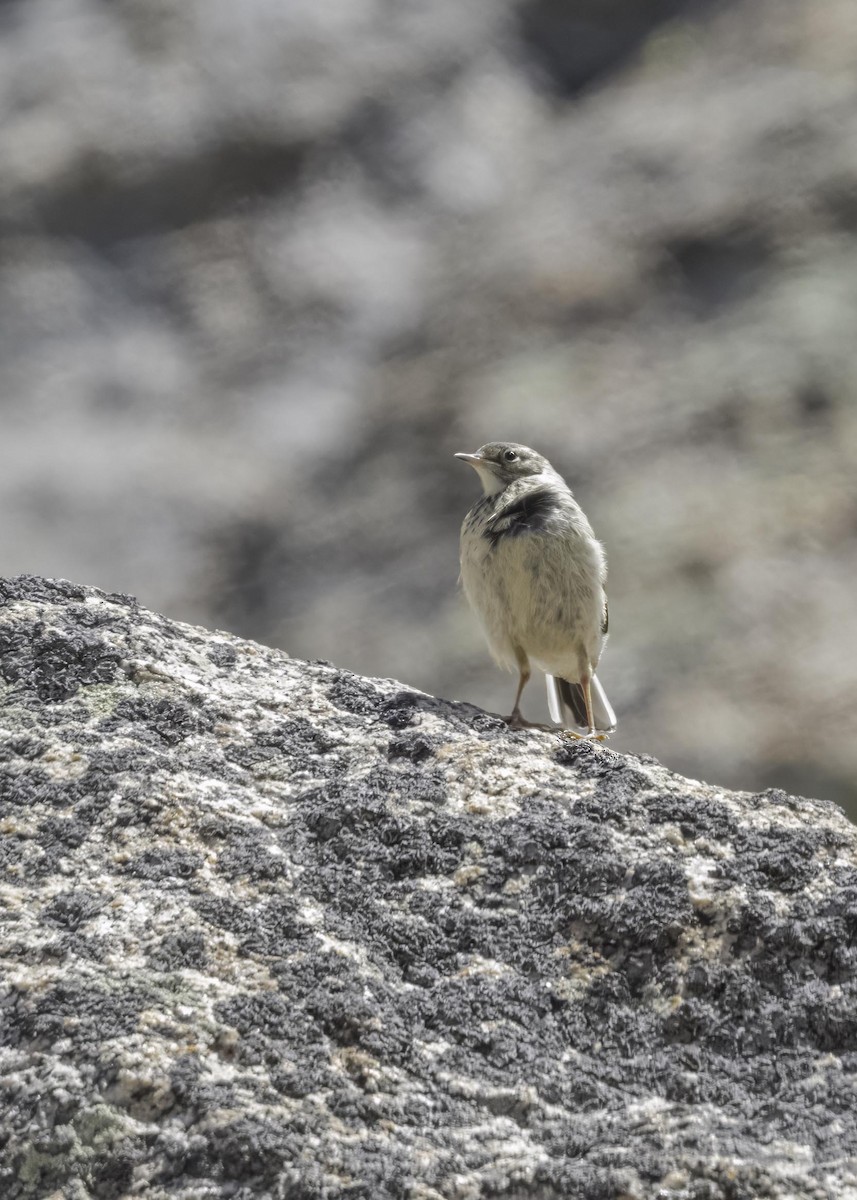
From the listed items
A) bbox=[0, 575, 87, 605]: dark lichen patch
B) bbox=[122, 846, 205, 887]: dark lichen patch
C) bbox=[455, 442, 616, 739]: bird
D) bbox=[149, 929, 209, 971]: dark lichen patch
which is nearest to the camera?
bbox=[149, 929, 209, 971]: dark lichen patch

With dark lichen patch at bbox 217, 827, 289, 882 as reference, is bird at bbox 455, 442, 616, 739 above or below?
above

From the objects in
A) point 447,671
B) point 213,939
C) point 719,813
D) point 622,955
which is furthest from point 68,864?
point 447,671

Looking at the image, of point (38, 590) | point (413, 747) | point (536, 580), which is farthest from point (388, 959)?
point (536, 580)

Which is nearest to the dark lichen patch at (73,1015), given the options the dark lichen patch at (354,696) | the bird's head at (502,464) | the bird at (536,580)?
the dark lichen patch at (354,696)

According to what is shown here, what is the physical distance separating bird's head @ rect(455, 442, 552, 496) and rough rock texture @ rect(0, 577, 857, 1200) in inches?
148

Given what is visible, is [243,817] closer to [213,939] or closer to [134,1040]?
[213,939]

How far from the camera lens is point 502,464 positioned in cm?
740

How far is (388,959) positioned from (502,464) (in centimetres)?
490

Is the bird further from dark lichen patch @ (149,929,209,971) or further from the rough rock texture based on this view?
dark lichen patch @ (149,929,209,971)

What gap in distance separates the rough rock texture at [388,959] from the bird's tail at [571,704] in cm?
381

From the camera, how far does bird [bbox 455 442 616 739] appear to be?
251 inches

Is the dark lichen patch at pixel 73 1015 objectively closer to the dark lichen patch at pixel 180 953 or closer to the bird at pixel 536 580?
the dark lichen patch at pixel 180 953

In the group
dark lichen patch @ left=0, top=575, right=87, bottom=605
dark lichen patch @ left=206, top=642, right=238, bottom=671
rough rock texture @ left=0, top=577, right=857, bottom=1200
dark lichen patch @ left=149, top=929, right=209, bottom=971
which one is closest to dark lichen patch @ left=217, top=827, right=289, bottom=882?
rough rock texture @ left=0, top=577, right=857, bottom=1200

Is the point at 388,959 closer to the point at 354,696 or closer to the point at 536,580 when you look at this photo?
the point at 354,696
